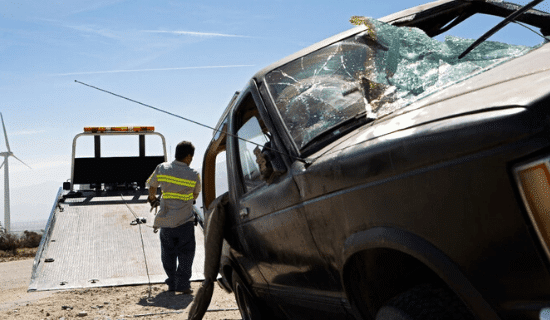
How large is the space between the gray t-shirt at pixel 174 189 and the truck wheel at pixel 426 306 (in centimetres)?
579

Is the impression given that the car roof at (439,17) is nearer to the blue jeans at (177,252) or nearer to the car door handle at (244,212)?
the car door handle at (244,212)

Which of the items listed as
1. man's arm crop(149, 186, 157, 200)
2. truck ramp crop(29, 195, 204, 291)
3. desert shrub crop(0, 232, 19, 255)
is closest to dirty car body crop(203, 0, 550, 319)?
man's arm crop(149, 186, 157, 200)

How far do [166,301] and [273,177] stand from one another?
178 inches

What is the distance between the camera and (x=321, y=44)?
3682 mm

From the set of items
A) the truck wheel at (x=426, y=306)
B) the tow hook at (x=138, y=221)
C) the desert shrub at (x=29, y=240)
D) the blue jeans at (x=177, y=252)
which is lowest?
the desert shrub at (x=29, y=240)

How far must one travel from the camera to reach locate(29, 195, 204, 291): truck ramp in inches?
323

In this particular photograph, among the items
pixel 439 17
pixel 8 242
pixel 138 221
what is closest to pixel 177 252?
pixel 138 221

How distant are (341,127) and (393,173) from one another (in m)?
0.89

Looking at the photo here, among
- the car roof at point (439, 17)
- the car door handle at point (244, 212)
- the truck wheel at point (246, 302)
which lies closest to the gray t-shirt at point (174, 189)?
the truck wheel at point (246, 302)

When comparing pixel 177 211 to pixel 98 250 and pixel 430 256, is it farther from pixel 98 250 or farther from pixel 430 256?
pixel 430 256

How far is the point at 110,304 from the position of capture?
22.6 feet

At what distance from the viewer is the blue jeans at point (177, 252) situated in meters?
7.81

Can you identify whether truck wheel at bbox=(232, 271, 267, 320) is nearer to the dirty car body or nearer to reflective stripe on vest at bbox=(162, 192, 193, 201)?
the dirty car body

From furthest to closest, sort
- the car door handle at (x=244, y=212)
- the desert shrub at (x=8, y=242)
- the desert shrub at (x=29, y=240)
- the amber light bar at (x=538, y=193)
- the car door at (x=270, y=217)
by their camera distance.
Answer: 1. the desert shrub at (x=29, y=240)
2. the desert shrub at (x=8, y=242)
3. the car door handle at (x=244, y=212)
4. the car door at (x=270, y=217)
5. the amber light bar at (x=538, y=193)
